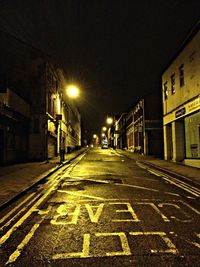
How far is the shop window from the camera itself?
17.1 m

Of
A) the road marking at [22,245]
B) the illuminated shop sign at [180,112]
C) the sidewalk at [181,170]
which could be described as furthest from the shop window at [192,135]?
the road marking at [22,245]

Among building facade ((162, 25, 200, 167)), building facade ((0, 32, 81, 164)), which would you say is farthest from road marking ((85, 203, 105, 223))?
building facade ((0, 32, 81, 164))

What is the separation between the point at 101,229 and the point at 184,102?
1498 cm

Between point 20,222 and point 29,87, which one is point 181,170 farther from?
point 29,87

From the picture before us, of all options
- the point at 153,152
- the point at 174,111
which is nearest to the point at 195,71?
the point at 174,111

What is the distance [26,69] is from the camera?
78.8 ft

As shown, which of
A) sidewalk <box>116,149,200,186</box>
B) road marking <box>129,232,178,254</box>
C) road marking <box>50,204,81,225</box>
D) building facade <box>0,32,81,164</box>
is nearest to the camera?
road marking <box>129,232,178,254</box>

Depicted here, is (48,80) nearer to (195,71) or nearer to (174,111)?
(174,111)

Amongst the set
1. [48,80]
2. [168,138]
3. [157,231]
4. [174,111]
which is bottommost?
[157,231]

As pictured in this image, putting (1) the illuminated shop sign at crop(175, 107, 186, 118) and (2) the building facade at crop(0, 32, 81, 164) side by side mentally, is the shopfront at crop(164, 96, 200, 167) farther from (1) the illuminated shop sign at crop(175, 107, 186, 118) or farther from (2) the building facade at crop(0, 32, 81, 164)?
(2) the building facade at crop(0, 32, 81, 164)

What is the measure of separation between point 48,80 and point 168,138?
1333 centimetres

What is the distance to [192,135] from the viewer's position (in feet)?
59.7

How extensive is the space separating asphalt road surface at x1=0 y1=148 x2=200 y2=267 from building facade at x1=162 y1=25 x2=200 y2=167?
9.77 meters

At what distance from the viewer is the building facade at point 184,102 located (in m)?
16.4
